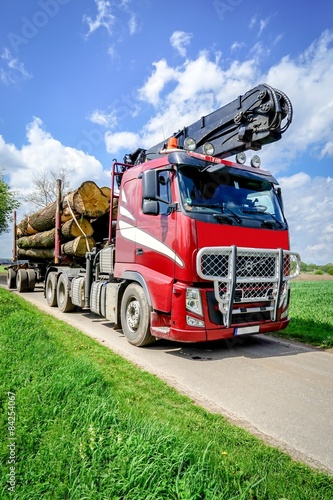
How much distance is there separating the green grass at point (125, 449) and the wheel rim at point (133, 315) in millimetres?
1857

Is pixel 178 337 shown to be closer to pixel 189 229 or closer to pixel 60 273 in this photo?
pixel 189 229

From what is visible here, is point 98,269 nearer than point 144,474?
No

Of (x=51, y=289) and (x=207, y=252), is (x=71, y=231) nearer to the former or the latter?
(x=51, y=289)

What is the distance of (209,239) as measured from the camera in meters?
4.45

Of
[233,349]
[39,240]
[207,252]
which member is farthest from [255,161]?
[39,240]

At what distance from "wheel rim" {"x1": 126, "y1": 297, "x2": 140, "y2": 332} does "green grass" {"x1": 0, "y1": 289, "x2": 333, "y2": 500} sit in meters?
1.86

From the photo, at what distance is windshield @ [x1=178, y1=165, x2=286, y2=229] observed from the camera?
462 cm

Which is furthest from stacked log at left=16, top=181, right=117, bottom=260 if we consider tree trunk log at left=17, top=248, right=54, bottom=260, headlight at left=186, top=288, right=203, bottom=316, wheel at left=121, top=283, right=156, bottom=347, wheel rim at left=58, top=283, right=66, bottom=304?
headlight at left=186, top=288, right=203, bottom=316

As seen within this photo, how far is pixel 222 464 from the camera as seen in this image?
6.84 feet

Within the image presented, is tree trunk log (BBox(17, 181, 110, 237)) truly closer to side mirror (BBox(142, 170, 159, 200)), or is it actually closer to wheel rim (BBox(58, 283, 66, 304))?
wheel rim (BBox(58, 283, 66, 304))

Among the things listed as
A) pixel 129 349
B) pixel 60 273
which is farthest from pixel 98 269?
pixel 129 349

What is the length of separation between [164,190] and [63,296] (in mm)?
4770

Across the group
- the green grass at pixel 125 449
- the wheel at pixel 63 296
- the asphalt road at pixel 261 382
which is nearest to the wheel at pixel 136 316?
the asphalt road at pixel 261 382

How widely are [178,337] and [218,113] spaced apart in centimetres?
394
